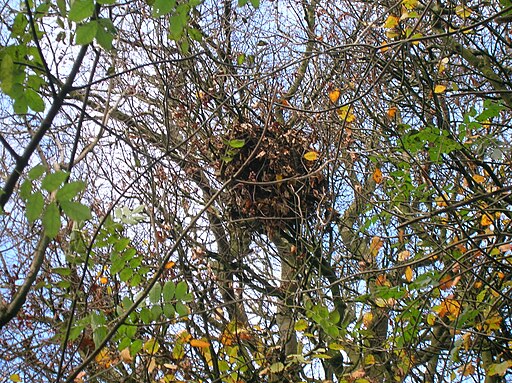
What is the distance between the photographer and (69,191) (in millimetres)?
1568

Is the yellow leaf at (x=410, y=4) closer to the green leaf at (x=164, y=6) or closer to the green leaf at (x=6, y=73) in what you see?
the green leaf at (x=164, y=6)

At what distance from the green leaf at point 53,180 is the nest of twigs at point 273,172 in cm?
331

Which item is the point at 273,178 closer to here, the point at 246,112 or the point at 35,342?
the point at 246,112

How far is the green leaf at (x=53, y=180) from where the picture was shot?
61.6 inches

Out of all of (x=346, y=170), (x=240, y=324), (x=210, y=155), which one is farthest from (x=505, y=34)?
(x=240, y=324)

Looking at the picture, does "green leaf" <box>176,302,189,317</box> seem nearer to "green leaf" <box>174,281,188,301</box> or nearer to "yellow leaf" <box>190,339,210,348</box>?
"green leaf" <box>174,281,188,301</box>

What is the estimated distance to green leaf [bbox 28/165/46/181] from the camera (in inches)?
62.1

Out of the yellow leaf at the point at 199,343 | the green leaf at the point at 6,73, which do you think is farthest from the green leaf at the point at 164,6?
the yellow leaf at the point at 199,343

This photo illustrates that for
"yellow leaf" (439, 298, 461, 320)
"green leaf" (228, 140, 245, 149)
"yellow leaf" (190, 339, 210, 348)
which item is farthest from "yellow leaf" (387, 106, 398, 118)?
"yellow leaf" (190, 339, 210, 348)

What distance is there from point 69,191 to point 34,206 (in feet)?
0.28

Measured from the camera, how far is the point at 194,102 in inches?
224

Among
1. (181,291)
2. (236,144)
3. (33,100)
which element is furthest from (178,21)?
(236,144)

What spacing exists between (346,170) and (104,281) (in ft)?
7.04

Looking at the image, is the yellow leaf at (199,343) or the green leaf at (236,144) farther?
the yellow leaf at (199,343)
